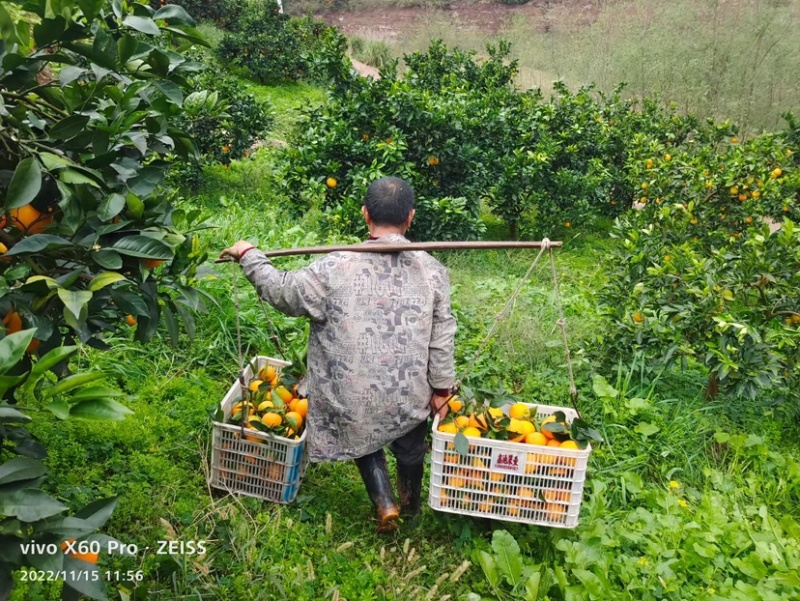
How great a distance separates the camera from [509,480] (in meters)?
2.53

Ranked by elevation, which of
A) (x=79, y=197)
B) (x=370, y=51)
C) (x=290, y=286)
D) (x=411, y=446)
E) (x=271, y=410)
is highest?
(x=79, y=197)

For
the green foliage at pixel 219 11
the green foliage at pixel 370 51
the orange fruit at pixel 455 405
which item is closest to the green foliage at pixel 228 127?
the orange fruit at pixel 455 405

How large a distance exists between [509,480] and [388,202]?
106 cm

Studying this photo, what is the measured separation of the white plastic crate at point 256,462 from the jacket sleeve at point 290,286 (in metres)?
0.49

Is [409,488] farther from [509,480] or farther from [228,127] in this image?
[228,127]

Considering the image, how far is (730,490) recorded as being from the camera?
10.1 ft

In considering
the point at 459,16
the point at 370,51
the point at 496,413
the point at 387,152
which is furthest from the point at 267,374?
the point at 459,16

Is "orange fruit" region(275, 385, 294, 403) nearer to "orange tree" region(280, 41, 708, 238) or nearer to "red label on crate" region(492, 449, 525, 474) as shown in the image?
"red label on crate" region(492, 449, 525, 474)

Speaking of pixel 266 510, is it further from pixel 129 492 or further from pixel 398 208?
pixel 398 208

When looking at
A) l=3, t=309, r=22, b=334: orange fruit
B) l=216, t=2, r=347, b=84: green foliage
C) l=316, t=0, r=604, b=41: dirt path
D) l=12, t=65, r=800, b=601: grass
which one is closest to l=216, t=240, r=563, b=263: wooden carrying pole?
l=12, t=65, r=800, b=601: grass

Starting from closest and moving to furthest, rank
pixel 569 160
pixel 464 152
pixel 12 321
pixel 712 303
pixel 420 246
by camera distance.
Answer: pixel 12 321
pixel 420 246
pixel 712 303
pixel 464 152
pixel 569 160

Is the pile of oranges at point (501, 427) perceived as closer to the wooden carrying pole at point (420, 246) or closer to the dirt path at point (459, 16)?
the wooden carrying pole at point (420, 246)

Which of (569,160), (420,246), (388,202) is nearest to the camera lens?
(420,246)

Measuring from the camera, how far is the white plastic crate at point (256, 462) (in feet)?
8.55
